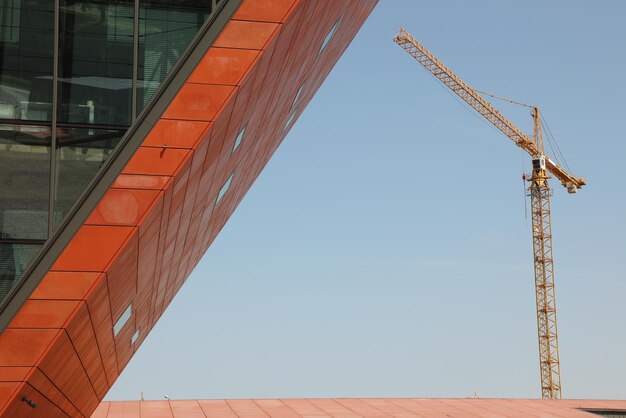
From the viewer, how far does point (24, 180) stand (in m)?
17.2

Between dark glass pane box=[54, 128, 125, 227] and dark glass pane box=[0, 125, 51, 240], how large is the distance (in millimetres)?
222

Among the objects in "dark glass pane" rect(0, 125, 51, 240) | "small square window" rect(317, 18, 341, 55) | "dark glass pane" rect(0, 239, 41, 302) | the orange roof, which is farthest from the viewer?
the orange roof

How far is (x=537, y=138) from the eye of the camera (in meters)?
131

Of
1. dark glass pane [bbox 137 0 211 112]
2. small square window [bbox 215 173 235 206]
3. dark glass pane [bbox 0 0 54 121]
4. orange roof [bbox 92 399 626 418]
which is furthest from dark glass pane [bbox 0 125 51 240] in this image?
orange roof [bbox 92 399 626 418]

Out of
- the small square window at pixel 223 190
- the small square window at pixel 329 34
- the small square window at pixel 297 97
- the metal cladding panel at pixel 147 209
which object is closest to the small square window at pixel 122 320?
the metal cladding panel at pixel 147 209

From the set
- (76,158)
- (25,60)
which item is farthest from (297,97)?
(76,158)

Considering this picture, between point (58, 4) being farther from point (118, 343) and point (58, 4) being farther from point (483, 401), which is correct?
point (483, 401)

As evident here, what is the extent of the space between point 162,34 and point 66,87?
209 centimetres

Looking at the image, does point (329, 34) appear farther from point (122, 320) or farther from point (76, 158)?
point (76, 158)

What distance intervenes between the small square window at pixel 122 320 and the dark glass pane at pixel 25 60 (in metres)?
6.78

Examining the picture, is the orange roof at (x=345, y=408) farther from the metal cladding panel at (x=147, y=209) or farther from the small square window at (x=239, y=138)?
the small square window at (x=239, y=138)

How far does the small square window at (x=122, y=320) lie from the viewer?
2262 cm

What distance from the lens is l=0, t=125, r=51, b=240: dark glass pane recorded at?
16.9 meters

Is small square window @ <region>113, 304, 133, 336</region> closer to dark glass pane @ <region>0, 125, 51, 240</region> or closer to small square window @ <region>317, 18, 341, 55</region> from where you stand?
dark glass pane @ <region>0, 125, 51, 240</region>
